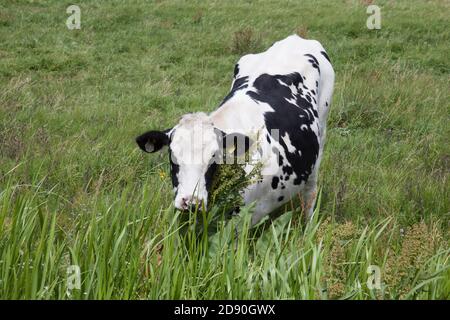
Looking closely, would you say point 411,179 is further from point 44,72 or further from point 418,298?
point 44,72

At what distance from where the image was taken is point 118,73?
11.0m

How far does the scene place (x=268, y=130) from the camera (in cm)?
524

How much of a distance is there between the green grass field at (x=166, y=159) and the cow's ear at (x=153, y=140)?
0.36 metres

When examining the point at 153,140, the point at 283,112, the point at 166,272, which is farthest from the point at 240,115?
the point at 166,272

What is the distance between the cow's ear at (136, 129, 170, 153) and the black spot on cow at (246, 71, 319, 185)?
109cm

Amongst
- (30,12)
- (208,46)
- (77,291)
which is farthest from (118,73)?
(77,291)

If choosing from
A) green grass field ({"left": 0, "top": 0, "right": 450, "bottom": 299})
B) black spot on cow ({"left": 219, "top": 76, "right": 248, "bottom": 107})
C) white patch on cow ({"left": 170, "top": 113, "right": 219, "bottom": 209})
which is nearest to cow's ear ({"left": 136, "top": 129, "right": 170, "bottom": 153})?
white patch on cow ({"left": 170, "top": 113, "right": 219, "bottom": 209})

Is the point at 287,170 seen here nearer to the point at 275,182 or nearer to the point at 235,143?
the point at 275,182

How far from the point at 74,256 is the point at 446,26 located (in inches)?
502

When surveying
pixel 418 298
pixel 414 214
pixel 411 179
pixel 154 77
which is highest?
pixel 154 77

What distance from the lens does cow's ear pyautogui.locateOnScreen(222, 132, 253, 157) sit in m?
4.39

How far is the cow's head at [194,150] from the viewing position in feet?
13.1

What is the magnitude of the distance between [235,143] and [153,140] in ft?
2.07

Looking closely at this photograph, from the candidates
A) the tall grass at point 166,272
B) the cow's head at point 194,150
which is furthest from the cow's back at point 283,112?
the tall grass at point 166,272
